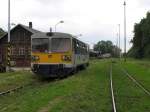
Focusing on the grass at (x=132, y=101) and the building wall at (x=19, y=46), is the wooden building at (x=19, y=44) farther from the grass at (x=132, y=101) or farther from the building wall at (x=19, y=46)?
the grass at (x=132, y=101)

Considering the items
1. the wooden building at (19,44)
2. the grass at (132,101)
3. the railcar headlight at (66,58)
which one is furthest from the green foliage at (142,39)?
the grass at (132,101)

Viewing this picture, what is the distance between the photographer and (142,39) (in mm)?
103062

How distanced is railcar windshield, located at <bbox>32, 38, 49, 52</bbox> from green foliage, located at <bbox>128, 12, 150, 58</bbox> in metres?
71.8

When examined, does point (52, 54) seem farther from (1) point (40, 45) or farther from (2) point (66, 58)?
(1) point (40, 45)

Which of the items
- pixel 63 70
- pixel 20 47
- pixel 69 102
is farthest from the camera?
pixel 20 47

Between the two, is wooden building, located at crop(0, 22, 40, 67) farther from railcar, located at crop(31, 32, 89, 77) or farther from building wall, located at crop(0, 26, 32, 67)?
railcar, located at crop(31, 32, 89, 77)

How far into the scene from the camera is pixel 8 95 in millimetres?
19266

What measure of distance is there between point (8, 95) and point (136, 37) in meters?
90.7

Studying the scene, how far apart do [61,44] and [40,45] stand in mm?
1367

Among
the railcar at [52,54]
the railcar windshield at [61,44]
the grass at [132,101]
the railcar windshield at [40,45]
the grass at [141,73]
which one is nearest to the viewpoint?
the grass at [132,101]

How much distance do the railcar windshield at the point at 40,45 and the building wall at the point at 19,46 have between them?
1105 inches

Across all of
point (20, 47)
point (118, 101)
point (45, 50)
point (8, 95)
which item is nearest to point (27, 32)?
point (20, 47)

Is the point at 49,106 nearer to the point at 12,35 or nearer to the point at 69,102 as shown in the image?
the point at 69,102

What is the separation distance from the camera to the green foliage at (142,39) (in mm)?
100188
